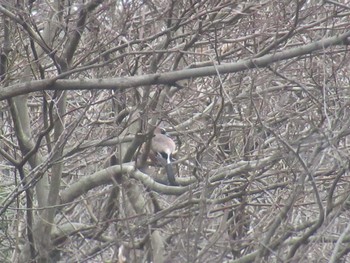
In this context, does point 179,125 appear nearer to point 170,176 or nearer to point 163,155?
point 163,155

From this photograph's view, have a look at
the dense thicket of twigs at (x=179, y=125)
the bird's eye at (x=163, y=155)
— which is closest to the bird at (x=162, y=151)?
the bird's eye at (x=163, y=155)

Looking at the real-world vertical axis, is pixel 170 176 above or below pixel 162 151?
below

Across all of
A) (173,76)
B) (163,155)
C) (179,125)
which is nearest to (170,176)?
(163,155)

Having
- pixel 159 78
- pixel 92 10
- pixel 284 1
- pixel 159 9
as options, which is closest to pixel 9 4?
pixel 92 10

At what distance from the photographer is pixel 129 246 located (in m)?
4.94

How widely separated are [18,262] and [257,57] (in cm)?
277

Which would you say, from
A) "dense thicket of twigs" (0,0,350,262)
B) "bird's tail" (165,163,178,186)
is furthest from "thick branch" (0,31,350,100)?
"bird's tail" (165,163,178,186)

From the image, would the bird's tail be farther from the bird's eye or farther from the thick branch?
the thick branch

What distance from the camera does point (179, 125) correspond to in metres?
7.97

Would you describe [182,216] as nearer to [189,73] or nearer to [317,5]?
[189,73]

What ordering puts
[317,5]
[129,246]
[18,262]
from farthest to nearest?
1. [18,262]
2. [317,5]
3. [129,246]

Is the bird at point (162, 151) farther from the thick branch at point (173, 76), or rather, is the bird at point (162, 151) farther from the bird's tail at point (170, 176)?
the thick branch at point (173, 76)

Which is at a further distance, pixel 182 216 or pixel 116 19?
pixel 116 19

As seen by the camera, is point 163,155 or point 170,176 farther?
point 163,155
